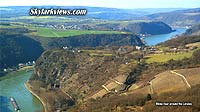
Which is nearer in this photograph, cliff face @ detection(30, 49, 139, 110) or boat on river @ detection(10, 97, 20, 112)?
boat on river @ detection(10, 97, 20, 112)

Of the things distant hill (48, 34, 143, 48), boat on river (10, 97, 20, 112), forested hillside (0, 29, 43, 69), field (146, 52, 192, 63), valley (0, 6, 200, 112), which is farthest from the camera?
distant hill (48, 34, 143, 48)

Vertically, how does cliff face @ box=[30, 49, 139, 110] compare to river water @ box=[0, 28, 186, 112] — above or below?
above

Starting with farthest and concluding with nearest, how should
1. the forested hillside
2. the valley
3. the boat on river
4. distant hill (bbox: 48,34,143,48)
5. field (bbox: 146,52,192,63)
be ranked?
distant hill (bbox: 48,34,143,48), the forested hillside, field (bbox: 146,52,192,63), the boat on river, the valley

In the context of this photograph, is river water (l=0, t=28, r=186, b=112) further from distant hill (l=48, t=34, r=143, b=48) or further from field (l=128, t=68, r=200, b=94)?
distant hill (l=48, t=34, r=143, b=48)

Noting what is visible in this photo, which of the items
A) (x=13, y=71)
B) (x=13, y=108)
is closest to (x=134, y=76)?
(x=13, y=108)

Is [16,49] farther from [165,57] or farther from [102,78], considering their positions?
[165,57]

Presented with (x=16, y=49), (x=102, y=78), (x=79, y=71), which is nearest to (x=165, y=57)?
(x=102, y=78)

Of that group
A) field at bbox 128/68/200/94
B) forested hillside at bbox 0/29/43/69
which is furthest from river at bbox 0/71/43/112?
field at bbox 128/68/200/94

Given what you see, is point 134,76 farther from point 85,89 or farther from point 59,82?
point 59,82

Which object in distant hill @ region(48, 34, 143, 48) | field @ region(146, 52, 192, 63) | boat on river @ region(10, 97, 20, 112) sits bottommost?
distant hill @ region(48, 34, 143, 48)
